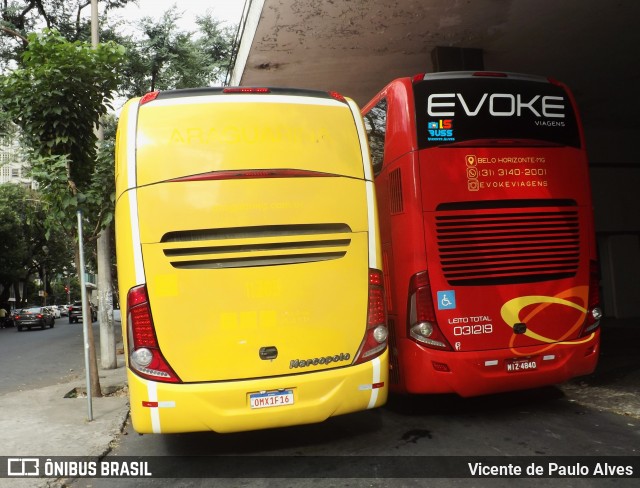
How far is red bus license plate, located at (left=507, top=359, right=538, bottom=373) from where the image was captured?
216 inches

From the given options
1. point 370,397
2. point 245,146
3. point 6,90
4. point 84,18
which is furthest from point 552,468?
point 84,18

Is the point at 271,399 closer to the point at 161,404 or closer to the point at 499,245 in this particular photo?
the point at 161,404

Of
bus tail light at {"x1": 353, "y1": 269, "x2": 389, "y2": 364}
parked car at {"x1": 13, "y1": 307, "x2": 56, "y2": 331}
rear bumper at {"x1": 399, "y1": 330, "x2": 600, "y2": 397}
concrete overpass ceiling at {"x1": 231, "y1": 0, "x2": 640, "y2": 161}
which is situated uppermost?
concrete overpass ceiling at {"x1": 231, "y1": 0, "x2": 640, "y2": 161}

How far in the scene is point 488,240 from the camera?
557 cm

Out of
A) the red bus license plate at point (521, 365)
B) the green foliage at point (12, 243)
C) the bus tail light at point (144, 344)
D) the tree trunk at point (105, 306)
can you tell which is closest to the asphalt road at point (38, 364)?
the tree trunk at point (105, 306)

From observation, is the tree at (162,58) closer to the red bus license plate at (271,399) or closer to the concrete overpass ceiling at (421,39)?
the concrete overpass ceiling at (421,39)

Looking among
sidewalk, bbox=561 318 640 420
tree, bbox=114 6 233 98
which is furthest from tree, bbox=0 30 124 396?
tree, bbox=114 6 233 98

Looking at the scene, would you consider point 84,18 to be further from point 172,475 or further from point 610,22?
point 172,475

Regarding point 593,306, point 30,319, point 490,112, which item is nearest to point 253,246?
point 490,112

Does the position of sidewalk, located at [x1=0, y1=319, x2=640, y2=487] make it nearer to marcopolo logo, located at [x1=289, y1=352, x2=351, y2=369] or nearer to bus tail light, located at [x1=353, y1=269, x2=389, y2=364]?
marcopolo logo, located at [x1=289, y1=352, x2=351, y2=369]

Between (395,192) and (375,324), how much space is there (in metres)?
1.81

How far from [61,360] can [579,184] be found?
14459 millimetres

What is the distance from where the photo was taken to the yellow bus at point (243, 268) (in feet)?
14.1

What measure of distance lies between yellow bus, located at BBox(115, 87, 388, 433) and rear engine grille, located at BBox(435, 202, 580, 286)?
44.1 inches
